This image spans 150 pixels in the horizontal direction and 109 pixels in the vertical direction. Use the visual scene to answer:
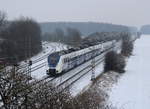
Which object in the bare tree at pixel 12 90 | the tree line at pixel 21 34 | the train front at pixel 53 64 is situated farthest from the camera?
the tree line at pixel 21 34

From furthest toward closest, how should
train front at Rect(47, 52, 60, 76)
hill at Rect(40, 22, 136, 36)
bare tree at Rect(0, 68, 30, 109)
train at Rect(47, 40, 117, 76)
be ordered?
hill at Rect(40, 22, 136, 36) → train at Rect(47, 40, 117, 76) → train front at Rect(47, 52, 60, 76) → bare tree at Rect(0, 68, 30, 109)

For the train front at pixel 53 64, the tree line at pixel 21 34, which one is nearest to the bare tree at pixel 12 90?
the train front at pixel 53 64

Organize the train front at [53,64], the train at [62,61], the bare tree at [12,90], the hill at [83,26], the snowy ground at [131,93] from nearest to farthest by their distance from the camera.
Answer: the bare tree at [12,90]
the snowy ground at [131,93]
the train front at [53,64]
the train at [62,61]
the hill at [83,26]

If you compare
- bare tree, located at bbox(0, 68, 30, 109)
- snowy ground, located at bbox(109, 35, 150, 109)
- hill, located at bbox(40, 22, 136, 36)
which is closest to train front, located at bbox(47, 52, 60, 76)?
snowy ground, located at bbox(109, 35, 150, 109)

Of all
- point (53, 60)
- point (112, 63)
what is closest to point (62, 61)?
point (53, 60)

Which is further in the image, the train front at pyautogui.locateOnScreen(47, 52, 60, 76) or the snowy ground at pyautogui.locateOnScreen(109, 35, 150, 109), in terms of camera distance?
the train front at pyautogui.locateOnScreen(47, 52, 60, 76)

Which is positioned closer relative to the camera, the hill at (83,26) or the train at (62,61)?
the train at (62,61)

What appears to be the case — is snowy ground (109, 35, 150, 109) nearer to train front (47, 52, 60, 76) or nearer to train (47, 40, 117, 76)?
train (47, 40, 117, 76)

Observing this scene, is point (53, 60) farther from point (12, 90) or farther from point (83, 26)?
point (83, 26)

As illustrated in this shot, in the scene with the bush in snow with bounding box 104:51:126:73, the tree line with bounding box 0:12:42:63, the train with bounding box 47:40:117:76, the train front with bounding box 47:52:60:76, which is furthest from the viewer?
the tree line with bounding box 0:12:42:63

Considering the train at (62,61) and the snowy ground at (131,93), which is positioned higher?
the train at (62,61)

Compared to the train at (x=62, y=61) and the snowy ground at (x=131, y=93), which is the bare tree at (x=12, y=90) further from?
the train at (x=62, y=61)

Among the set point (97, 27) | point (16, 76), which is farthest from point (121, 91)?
point (97, 27)

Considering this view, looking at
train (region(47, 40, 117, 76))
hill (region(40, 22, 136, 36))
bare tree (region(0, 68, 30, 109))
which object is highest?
bare tree (region(0, 68, 30, 109))
